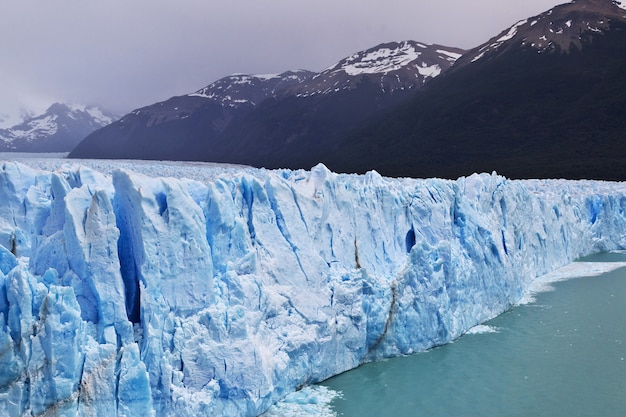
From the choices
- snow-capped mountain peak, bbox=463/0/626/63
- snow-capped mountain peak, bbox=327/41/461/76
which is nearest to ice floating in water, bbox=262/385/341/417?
snow-capped mountain peak, bbox=463/0/626/63

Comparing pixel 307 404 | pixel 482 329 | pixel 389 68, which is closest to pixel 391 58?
pixel 389 68

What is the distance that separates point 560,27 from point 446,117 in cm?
1995

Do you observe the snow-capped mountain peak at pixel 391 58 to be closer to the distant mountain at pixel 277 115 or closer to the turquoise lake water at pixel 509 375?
the distant mountain at pixel 277 115

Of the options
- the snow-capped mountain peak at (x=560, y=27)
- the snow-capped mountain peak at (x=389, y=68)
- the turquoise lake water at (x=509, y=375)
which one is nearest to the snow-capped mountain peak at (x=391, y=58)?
the snow-capped mountain peak at (x=389, y=68)

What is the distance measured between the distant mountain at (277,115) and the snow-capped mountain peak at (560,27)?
16.8 meters

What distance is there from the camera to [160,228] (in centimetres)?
743

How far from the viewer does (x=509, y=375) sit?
949 cm

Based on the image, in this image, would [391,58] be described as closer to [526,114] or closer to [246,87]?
[246,87]

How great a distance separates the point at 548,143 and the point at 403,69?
4513cm

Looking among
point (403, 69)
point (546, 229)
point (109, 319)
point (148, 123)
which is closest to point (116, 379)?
point (109, 319)

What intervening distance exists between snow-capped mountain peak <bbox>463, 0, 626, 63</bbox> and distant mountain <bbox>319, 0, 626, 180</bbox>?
142mm

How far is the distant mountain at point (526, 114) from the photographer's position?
156 ft

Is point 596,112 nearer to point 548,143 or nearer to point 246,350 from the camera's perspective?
point 548,143

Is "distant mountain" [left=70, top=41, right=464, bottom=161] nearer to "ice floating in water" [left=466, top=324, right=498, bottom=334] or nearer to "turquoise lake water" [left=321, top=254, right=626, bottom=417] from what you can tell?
"ice floating in water" [left=466, top=324, right=498, bottom=334]
